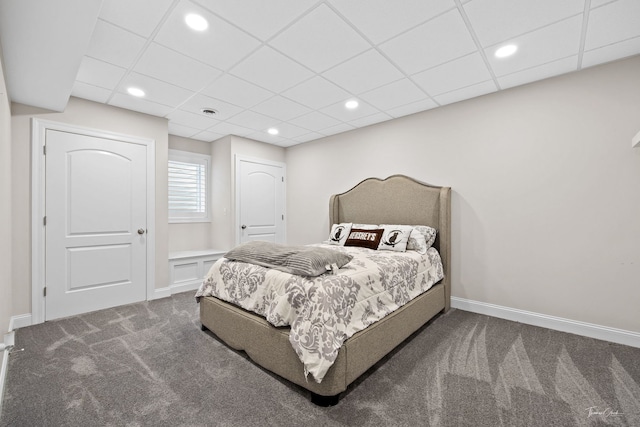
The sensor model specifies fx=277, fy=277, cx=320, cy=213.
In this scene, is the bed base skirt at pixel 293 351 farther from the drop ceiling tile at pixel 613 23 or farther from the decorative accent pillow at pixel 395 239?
the drop ceiling tile at pixel 613 23

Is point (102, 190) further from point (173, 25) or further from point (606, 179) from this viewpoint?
point (606, 179)

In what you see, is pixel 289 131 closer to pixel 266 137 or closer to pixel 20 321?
pixel 266 137

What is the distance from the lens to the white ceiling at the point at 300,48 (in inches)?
71.2

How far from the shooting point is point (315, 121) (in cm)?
403

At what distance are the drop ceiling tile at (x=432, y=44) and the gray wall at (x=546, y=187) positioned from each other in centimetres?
115

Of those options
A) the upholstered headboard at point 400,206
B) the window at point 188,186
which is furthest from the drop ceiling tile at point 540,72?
the window at point 188,186

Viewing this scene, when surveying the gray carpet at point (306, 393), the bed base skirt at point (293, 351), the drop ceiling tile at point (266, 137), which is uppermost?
the drop ceiling tile at point (266, 137)

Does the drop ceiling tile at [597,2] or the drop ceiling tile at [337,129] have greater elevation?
the drop ceiling tile at [597,2]

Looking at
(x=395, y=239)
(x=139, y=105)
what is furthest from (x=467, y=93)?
(x=139, y=105)

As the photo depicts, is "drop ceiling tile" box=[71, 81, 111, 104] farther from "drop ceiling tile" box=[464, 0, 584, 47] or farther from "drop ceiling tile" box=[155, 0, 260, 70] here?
"drop ceiling tile" box=[464, 0, 584, 47]

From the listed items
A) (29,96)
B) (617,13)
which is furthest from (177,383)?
(617,13)

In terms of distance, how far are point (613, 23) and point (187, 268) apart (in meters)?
5.14

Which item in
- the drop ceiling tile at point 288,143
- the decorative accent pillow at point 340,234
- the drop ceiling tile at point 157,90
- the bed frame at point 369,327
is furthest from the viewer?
the drop ceiling tile at point 288,143

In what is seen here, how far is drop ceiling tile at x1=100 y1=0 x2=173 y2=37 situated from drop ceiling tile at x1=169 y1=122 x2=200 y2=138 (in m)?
2.25
